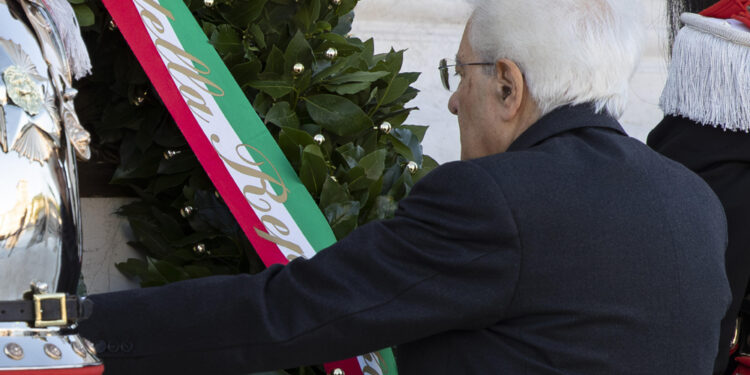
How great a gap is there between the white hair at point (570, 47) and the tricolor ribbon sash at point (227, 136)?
0.52m

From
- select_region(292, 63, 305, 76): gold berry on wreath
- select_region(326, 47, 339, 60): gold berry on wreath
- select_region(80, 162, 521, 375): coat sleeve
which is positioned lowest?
select_region(80, 162, 521, 375): coat sleeve

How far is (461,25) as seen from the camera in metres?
3.57

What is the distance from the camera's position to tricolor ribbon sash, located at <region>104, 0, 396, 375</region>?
6.17ft

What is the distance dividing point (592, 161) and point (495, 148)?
23 cm

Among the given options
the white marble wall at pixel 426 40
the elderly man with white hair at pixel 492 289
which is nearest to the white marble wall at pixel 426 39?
the white marble wall at pixel 426 40

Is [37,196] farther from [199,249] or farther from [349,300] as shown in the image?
[199,249]

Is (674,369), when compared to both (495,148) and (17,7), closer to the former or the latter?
(495,148)

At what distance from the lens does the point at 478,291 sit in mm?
1473

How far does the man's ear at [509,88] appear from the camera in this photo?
5.53 ft

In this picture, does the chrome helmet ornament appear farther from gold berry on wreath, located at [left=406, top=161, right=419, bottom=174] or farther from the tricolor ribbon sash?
gold berry on wreath, located at [left=406, top=161, right=419, bottom=174]

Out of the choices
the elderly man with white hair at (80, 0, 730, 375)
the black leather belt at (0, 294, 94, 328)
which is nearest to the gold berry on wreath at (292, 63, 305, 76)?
the elderly man with white hair at (80, 0, 730, 375)

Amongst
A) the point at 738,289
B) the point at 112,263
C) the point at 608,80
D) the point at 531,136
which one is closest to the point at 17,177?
the point at 531,136

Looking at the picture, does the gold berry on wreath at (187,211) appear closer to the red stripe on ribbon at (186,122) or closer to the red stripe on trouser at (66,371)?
the red stripe on ribbon at (186,122)

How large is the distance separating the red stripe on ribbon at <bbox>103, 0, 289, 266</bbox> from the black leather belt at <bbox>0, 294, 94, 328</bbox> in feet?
2.26
